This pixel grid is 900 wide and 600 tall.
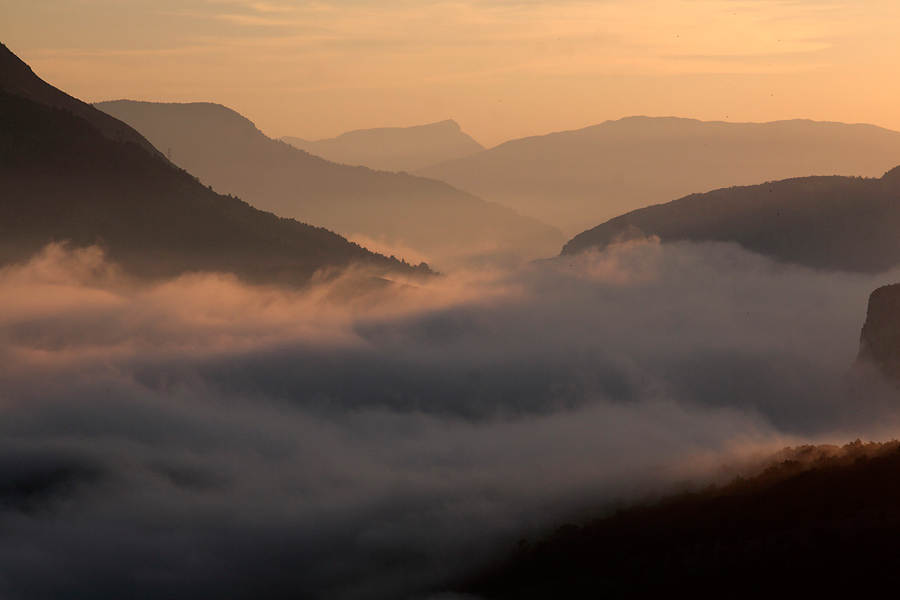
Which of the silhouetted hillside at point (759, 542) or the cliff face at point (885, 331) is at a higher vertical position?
the cliff face at point (885, 331)

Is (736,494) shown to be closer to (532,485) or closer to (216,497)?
(532,485)

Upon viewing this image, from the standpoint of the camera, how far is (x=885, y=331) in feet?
458

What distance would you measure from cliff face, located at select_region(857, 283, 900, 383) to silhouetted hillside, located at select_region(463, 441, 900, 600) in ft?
166

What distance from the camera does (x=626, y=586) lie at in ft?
233

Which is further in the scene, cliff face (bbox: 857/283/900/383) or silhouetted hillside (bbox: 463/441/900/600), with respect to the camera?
cliff face (bbox: 857/283/900/383)

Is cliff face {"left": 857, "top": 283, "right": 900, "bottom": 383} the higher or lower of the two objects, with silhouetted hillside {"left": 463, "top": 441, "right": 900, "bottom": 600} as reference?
higher

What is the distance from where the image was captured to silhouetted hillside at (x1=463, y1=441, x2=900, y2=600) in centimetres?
5728

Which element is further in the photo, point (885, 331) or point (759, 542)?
point (885, 331)

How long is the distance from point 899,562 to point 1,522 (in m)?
152

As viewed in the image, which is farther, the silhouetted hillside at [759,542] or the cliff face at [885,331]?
the cliff face at [885,331]

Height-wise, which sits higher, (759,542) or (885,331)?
(885,331)

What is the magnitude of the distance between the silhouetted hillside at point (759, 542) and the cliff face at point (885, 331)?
166 feet

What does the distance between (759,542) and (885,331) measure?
86571mm

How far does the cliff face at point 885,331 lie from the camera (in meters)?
136
